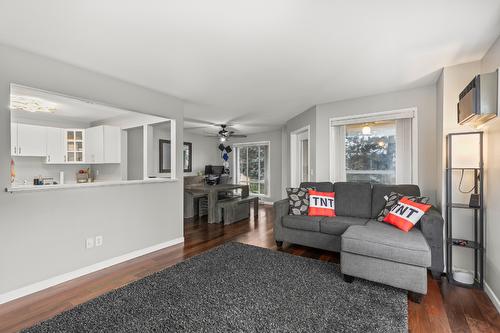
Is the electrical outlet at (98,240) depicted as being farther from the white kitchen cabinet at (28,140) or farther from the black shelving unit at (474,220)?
the black shelving unit at (474,220)

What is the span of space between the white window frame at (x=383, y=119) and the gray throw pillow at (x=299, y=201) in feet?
2.70

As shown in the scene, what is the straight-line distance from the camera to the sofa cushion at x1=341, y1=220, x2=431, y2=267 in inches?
82.4

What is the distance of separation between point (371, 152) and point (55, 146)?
15.5 feet

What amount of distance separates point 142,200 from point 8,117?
164 centimetres

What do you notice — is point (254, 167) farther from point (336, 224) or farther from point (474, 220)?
point (474, 220)

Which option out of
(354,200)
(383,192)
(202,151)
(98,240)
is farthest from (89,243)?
(202,151)

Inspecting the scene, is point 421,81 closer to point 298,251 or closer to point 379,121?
point 379,121

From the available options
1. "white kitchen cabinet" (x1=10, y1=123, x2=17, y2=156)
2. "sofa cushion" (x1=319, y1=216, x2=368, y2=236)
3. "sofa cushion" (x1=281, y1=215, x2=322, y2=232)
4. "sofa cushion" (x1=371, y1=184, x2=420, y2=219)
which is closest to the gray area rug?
"sofa cushion" (x1=319, y1=216, x2=368, y2=236)

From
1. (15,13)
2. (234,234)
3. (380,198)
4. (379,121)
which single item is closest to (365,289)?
(380,198)

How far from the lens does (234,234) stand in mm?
4203

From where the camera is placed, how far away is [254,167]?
8.13m

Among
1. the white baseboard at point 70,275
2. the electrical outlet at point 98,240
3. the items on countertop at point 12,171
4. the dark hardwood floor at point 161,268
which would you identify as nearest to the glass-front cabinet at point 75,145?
the items on countertop at point 12,171

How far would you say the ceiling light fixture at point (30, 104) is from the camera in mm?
2359

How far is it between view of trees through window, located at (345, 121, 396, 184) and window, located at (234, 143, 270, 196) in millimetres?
3624
